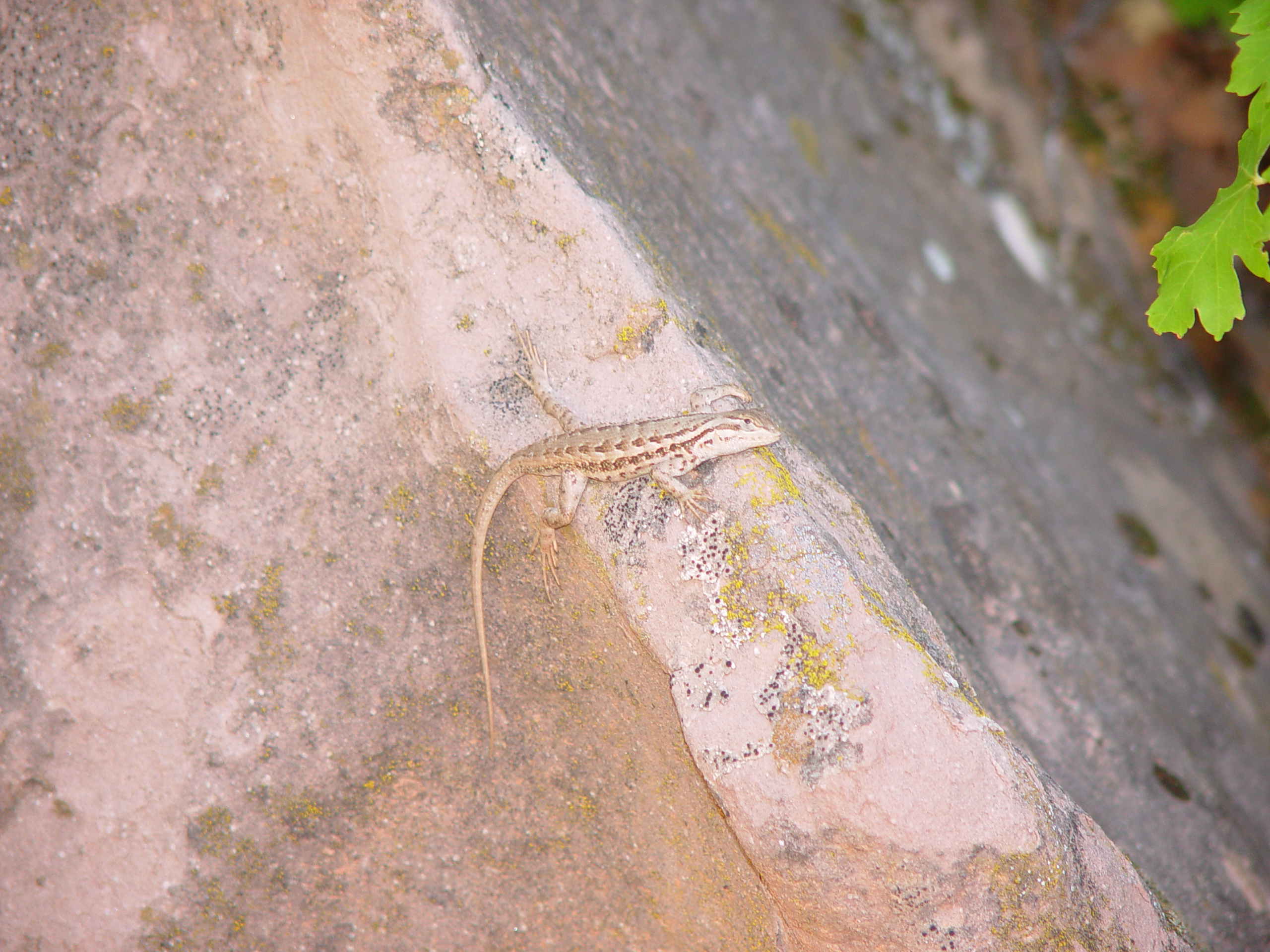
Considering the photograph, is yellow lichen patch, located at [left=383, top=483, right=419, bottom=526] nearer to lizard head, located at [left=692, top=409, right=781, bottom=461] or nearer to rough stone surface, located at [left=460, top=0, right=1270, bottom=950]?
lizard head, located at [left=692, top=409, right=781, bottom=461]

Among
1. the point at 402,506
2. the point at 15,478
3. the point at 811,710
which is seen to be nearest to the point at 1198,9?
the point at 811,710

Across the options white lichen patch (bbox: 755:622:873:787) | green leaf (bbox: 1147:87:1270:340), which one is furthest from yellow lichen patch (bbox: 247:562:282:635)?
green leaf (bbox: 1147:87:1270:340)

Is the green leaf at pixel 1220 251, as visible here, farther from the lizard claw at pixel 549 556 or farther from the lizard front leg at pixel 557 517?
the lizard claw at pixel 549 556

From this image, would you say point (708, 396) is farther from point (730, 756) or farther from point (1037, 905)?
point (1037, 905)

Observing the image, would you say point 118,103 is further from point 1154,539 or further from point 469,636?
point 1154,539

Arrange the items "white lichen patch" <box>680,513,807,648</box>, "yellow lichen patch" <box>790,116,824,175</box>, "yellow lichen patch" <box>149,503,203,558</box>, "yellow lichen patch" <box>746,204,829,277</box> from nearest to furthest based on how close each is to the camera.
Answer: "white lichen patch" <box>680,513,807,648</box>, "yellow lichen patch" <box>149,503,203,558</box>, "yellow lichen patch" <box>746,204,829,277</box>, "yellow lichen patch" <box>790,116,824,175</box>

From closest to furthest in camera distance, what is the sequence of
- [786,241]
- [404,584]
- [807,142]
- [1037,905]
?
[1037,905] → [404,584] → [786,241] → [807,142]

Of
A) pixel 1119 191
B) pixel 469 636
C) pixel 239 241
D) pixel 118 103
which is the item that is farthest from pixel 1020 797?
pixel 1119 191
